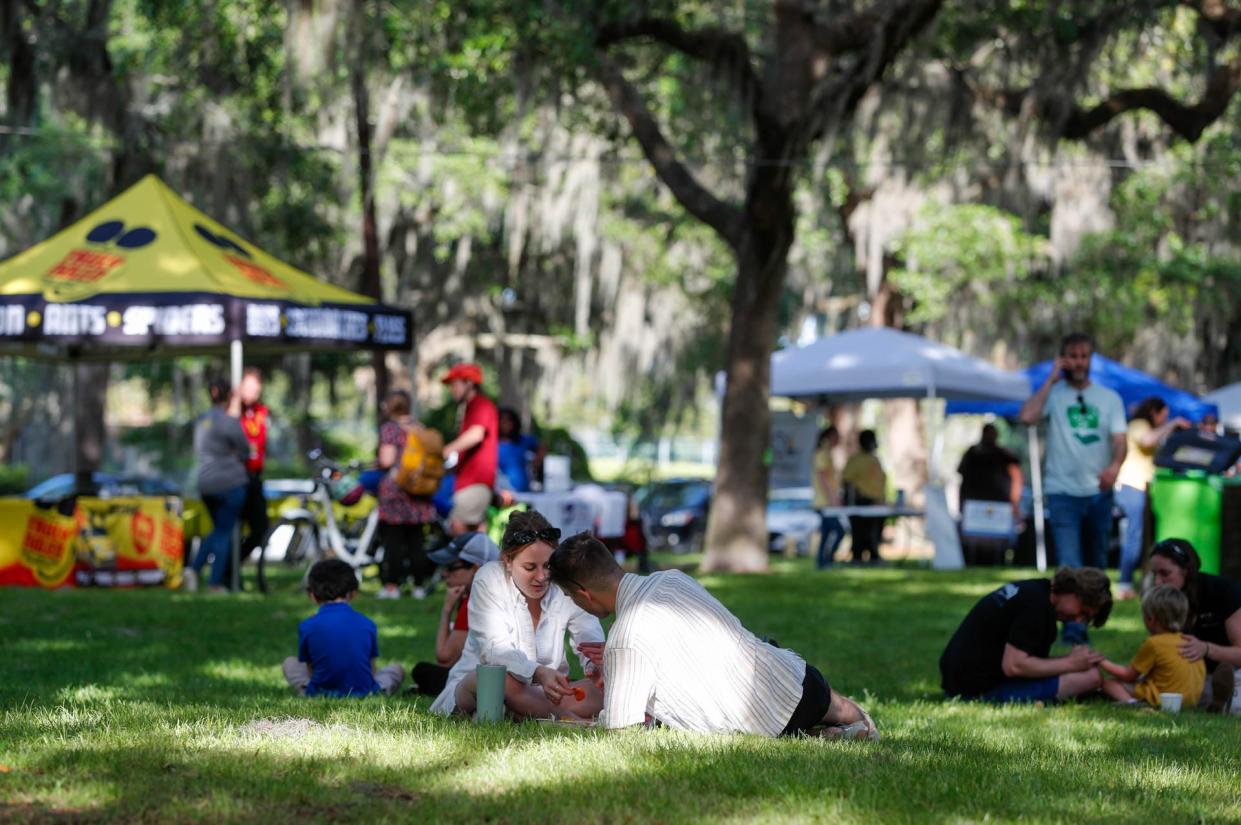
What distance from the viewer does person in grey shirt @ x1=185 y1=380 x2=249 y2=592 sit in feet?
46.4

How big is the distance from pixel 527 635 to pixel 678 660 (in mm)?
1276

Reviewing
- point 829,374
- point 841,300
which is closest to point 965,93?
point 829,374

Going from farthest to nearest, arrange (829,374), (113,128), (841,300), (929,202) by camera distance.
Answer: (841,300) < (929,202) < (113,128) < (829,374)

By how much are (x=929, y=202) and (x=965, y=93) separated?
6312 mm

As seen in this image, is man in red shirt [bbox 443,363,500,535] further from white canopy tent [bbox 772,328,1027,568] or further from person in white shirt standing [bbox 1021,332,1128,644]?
white canopy tent [bbox 772,328,1027,568]

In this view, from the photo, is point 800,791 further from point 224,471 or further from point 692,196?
point 692,196

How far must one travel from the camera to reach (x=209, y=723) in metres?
Answer: 6.41

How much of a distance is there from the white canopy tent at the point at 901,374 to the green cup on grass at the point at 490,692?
13098 mm

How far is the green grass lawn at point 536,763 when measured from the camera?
4793mm

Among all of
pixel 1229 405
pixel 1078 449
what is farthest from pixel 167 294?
pixel 1229 405

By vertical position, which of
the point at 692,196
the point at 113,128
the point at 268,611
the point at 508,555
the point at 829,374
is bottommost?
the point at 268,611

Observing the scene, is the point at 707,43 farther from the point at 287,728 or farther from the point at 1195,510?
the point at 287,728

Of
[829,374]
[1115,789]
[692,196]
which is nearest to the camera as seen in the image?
[1115,789]

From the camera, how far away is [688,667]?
234 inches
